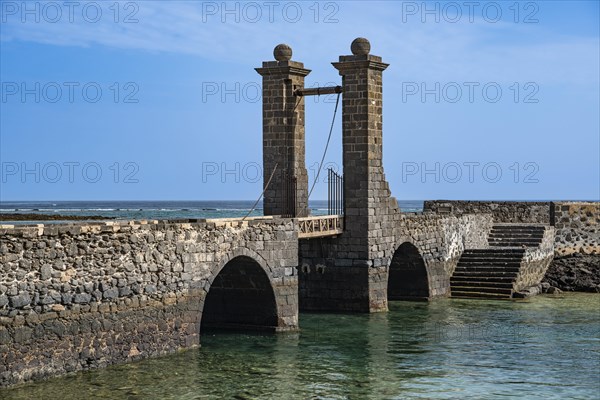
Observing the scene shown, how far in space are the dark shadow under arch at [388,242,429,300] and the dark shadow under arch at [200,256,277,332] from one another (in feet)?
29.1

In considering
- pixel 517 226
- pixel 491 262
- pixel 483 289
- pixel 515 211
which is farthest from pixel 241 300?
pixel 515 211

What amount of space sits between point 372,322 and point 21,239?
40.5 ft

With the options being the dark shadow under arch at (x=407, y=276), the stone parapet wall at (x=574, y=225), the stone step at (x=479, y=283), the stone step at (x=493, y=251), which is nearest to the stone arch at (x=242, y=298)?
the dark shadow under arch at (x=407, y=276)

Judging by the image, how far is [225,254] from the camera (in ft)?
75.1

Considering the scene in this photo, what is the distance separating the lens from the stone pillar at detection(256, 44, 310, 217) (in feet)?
97.2

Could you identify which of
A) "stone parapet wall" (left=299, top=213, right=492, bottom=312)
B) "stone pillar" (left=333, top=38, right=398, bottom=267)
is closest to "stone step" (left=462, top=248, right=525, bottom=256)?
"stone parapet wall" (left=299, top=213, right=492, bottom=312)

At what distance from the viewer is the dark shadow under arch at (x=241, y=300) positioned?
25.0 metres

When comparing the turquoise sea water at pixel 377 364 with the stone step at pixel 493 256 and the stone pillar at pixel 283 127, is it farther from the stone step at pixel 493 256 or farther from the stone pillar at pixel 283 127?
the stone step at pixel 493 256

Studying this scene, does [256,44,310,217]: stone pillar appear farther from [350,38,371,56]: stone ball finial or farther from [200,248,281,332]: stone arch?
[200,248,281,332]: stone arch

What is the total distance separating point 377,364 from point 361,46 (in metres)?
11.0

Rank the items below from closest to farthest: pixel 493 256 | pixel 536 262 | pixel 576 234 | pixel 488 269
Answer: pixel 488 269 < pixel 493 256 < pixel 536 262 < pixel 576 234

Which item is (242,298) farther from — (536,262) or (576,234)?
(576,234)

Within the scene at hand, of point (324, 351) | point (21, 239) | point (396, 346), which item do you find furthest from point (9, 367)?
point (396, 346)

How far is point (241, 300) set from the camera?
25547 millimetres
